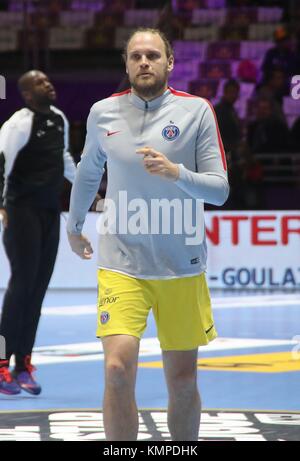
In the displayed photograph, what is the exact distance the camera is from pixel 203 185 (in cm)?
513

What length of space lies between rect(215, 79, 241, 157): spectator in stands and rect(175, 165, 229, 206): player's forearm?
41.5ft

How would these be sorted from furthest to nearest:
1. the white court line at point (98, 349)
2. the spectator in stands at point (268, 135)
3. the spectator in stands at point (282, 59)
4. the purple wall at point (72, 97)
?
the purple wall at point (72, 97) → the spectator in stands at point (282, 59) → the spectator in stands at point (268, 135) → the white court line at point (98, 349)

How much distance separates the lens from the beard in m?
5.28

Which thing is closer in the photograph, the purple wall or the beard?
the beard

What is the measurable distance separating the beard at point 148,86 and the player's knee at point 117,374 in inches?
48.1

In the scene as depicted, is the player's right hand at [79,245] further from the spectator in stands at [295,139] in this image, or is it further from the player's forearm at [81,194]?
the spectator in stands at [295,139]

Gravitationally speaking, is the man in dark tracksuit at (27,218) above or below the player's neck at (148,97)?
below

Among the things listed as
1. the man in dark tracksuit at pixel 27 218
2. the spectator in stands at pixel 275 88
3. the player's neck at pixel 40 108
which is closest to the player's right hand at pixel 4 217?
the man in dark tracksuit at pixel 27 218

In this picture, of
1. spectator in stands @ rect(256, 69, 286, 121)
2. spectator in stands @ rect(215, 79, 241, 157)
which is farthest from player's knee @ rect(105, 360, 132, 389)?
spectator in stands @ rect(256, 69, 286, 121)

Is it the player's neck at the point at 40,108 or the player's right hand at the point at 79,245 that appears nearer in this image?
the player's right hand at the point at 79,245

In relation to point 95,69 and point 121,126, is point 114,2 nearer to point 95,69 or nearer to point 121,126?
point 95,69

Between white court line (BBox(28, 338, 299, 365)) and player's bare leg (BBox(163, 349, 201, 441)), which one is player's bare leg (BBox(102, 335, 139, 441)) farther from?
white court line (BBox(28, 338, 299, 365))

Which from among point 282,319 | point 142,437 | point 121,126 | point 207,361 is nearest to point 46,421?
point 142,437

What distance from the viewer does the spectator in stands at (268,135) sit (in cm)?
1889
